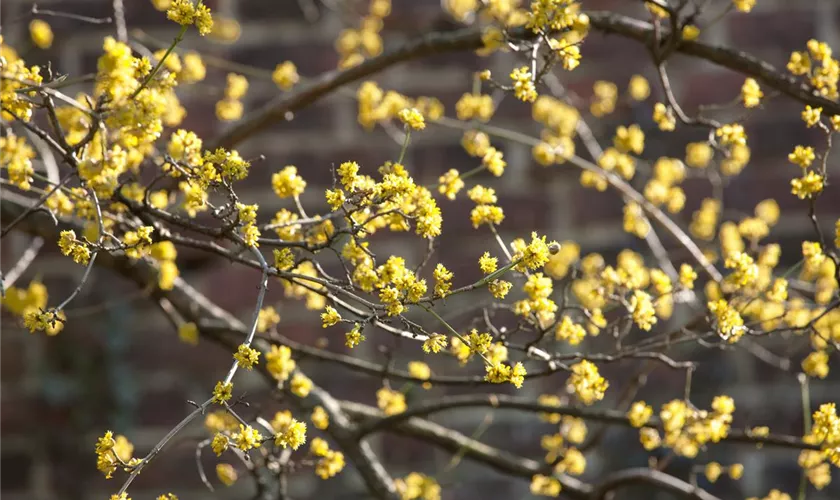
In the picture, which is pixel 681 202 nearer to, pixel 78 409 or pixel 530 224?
pixel 530 224

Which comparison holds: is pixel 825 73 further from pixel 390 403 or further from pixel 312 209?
pixel 312 209

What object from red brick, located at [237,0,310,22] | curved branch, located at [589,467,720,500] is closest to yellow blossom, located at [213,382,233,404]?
curved branch, located at [589,467,720,500]

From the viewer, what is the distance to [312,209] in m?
0.96

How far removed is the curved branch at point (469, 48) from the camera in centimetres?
59

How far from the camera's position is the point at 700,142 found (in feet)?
3.18

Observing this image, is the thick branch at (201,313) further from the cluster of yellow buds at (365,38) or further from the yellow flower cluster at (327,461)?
the cluster of yellow buds at (365,38)

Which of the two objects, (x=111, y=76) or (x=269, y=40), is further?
(x=269, y=40)

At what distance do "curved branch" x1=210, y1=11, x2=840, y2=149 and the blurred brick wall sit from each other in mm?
223

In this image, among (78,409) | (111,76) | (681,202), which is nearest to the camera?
(111,76)

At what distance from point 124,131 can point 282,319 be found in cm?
52

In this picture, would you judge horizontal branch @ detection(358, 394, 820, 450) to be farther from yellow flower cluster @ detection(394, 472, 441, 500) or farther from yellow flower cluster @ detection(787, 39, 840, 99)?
yellow flower cluster @ detection(787, 39, 840, 99)

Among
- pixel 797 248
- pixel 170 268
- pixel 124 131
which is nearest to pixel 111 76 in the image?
pixel 124 131

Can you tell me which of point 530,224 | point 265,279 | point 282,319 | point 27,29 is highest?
point 27,29

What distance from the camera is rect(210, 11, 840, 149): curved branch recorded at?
1.94 ft
